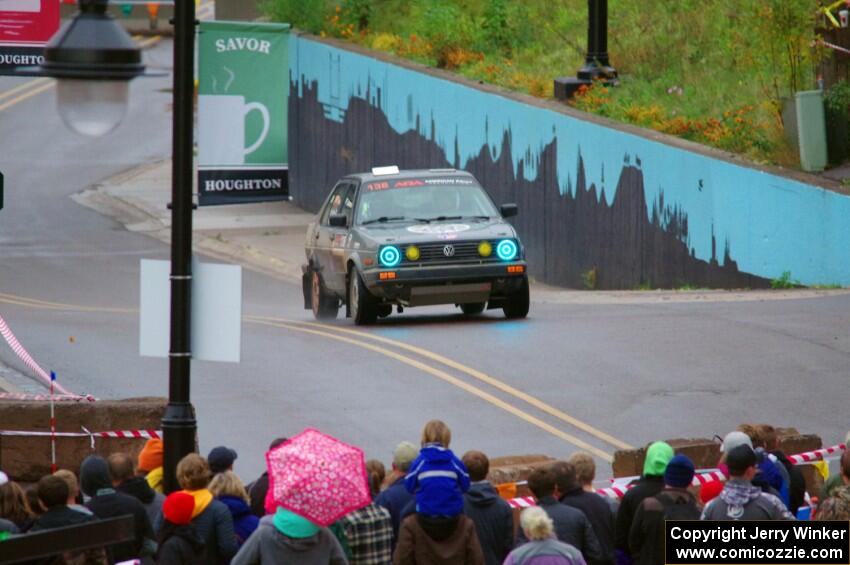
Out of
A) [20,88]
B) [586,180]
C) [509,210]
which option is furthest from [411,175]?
[20,88]

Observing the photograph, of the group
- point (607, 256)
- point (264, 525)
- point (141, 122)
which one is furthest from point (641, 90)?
point (141, 122)

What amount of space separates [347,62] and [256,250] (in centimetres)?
596

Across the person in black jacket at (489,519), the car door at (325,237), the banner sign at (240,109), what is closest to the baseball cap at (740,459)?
the person in black jacket at (489,519)

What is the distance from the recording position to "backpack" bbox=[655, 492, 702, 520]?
28.6 ft

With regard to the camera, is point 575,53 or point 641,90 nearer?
point 641,90

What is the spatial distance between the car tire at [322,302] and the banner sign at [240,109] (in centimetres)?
1133

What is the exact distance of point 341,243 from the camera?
70.9 feet

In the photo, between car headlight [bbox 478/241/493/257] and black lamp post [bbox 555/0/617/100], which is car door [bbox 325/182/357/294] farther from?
black lamp post [bbox 555/0/617/100]

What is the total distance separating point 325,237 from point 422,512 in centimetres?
1464

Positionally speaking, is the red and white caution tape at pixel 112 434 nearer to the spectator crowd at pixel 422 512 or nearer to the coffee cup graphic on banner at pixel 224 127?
the coffee cup graphic on banner at pixel 224 127

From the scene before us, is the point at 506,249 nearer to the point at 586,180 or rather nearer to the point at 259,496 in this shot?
the point at 586,180

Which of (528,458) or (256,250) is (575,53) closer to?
(256,250)

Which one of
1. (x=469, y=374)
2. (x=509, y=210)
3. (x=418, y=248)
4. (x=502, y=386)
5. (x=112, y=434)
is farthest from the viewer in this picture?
(x=509, y=210)

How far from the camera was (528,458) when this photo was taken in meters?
11.4
